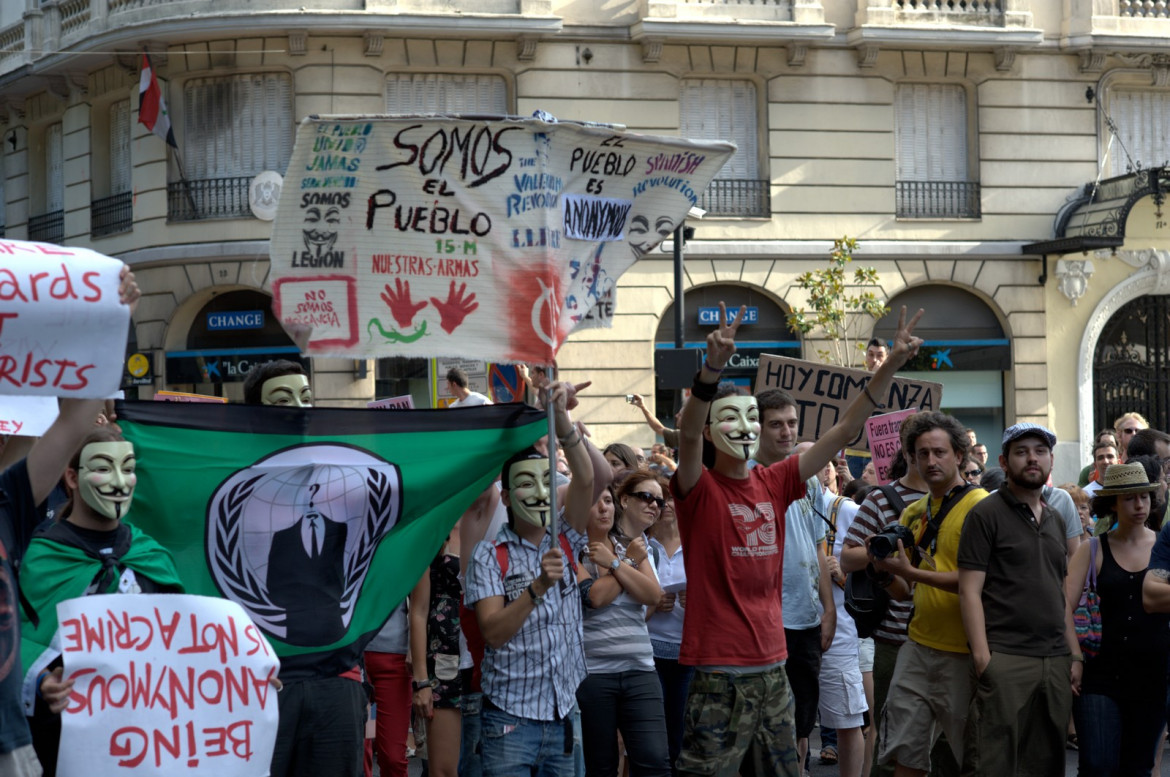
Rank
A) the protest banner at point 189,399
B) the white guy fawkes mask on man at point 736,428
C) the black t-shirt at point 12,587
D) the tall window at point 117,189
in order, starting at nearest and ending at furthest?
the black t-shirt at point 12,587 → the protest banner at point 189,399 → the white guy fawkes mask on man at point 736,428 → the tall window at point 117,189

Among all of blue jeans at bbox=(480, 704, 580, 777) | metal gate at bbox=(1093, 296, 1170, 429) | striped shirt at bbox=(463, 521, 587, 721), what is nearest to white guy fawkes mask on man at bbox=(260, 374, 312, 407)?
striped shirt at bbox=(463, 521, 587, 721)

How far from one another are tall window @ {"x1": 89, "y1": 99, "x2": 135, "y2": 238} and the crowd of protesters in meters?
17.6

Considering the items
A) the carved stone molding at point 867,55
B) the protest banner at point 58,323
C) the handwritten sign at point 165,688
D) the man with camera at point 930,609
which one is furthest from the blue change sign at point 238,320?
the protest banner at point 58,323

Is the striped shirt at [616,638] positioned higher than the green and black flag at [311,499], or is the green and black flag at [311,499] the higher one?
the green and black flag at [311,499]

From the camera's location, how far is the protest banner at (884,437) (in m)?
9.96

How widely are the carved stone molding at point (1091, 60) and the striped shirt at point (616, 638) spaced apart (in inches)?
749

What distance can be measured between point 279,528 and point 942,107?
762 inches

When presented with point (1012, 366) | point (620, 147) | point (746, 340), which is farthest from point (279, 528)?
point (1012, 366)

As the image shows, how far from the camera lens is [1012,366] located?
23344 mm

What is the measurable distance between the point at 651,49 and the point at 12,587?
60.9 ft

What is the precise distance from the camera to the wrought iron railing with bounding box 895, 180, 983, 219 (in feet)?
76.5

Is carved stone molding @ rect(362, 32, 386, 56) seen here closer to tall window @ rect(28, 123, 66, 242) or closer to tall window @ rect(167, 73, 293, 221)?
tall window @ rect(167, 73, 293, 221)

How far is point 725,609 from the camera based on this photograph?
630 cm

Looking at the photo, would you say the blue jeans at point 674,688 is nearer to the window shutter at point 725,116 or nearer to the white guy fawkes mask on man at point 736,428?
the white guy fawkes mask on man at point 736,428
